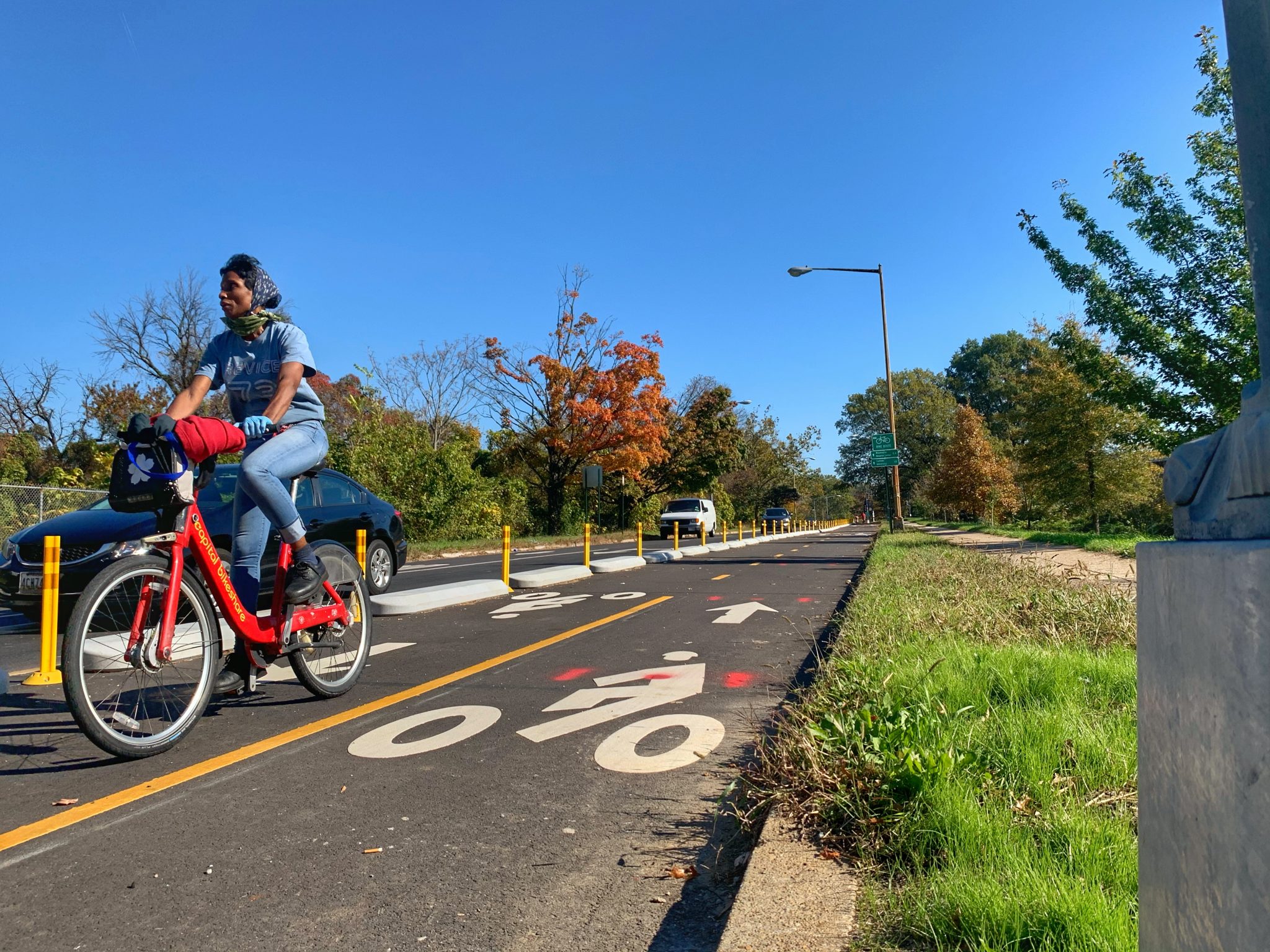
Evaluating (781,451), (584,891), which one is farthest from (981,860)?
(781,451)

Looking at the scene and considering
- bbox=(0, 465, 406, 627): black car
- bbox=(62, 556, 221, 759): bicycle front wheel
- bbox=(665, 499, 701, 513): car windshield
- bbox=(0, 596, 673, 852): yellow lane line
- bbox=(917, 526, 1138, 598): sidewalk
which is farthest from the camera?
bbox=(665, 499, 701, 513): car windshield

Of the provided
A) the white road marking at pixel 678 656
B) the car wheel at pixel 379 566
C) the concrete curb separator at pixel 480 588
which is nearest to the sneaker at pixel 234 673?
the white road marking at pixel 678 656

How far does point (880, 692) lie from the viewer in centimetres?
→ 394

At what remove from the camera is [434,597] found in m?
9.74

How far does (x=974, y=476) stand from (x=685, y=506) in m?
15.6

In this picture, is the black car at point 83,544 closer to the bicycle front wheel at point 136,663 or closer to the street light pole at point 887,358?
the bicycle front wheel at point 136,663

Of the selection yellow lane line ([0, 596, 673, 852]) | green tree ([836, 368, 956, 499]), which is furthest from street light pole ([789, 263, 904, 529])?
green tree ([836, 368, 956, 499])

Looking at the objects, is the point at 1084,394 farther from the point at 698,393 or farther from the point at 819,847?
the point at 698,393

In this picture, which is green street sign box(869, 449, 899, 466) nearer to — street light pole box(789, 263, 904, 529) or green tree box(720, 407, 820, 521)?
street light pole box(789, 263, 904, 529)

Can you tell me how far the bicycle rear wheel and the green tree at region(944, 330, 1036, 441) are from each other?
92.7 m

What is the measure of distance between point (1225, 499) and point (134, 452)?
3.92 meters

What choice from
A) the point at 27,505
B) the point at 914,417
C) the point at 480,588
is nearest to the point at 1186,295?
the point at 480,588

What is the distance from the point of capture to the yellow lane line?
3.05 meters

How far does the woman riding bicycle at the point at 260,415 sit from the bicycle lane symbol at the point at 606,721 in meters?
0.91
